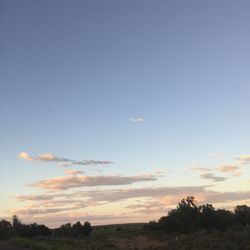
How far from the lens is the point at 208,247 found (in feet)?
134

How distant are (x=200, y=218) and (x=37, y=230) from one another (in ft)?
87.9

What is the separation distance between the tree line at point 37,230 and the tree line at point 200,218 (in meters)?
16.4

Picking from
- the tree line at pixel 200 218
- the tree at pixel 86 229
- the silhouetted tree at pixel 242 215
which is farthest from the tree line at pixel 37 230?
the silhouetted tree at pixel 242 215

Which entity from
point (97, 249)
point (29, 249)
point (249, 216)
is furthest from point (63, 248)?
point (249, 216)

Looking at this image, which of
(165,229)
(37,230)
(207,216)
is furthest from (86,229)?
(207,216)

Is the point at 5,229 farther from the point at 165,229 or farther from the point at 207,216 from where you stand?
the point at 207,216

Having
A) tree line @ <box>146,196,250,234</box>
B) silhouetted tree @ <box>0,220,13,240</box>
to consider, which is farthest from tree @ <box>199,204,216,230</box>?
silhouetted tree @ <box>0,220,13,240</box>

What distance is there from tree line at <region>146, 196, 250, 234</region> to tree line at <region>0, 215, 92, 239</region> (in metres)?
16.4

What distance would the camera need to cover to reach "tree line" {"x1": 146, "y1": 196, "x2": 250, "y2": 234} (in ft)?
221

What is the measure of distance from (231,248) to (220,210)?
3534 cm

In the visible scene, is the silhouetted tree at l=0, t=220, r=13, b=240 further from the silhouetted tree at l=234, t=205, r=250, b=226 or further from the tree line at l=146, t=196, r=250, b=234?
the silhouetted tree at l=234, t=205, r=250, b=226

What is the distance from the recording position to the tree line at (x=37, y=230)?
252 ft

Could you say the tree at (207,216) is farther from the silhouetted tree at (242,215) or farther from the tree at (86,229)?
the tree at (86,229)

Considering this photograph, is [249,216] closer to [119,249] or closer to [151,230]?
[151,230]
